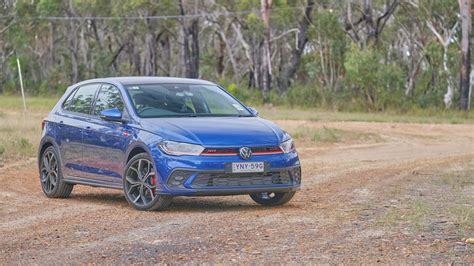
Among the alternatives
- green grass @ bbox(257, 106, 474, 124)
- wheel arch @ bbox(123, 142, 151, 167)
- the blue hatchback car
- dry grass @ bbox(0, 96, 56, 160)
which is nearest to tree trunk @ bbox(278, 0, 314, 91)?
green grass @ bbox(257, 106, 474, 124)

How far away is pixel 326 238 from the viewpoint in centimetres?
919

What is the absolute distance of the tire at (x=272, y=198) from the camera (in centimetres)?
1224

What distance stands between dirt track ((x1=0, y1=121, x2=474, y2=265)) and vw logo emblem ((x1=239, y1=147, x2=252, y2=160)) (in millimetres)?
593

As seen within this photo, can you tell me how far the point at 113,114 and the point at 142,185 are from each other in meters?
0.98

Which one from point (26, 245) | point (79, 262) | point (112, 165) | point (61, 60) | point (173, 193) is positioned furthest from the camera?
point (61, 60)

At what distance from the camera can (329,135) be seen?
27281 mm

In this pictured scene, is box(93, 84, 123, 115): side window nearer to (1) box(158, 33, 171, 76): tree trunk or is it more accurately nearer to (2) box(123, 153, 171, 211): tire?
(2) box(123, 153, 171, 211): tire

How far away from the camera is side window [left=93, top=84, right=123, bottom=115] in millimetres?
12687

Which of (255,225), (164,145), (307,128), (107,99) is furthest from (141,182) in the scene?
(307,128)

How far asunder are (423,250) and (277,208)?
3.58 meters

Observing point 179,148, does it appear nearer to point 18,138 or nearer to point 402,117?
point 18,138

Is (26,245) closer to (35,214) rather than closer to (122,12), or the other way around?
(35,214)

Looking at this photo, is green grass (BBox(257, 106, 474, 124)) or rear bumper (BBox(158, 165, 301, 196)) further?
green grass (BBox(257, 106, 474, 124))

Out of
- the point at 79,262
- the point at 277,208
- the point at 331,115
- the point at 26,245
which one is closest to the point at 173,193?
the point at 277,208
